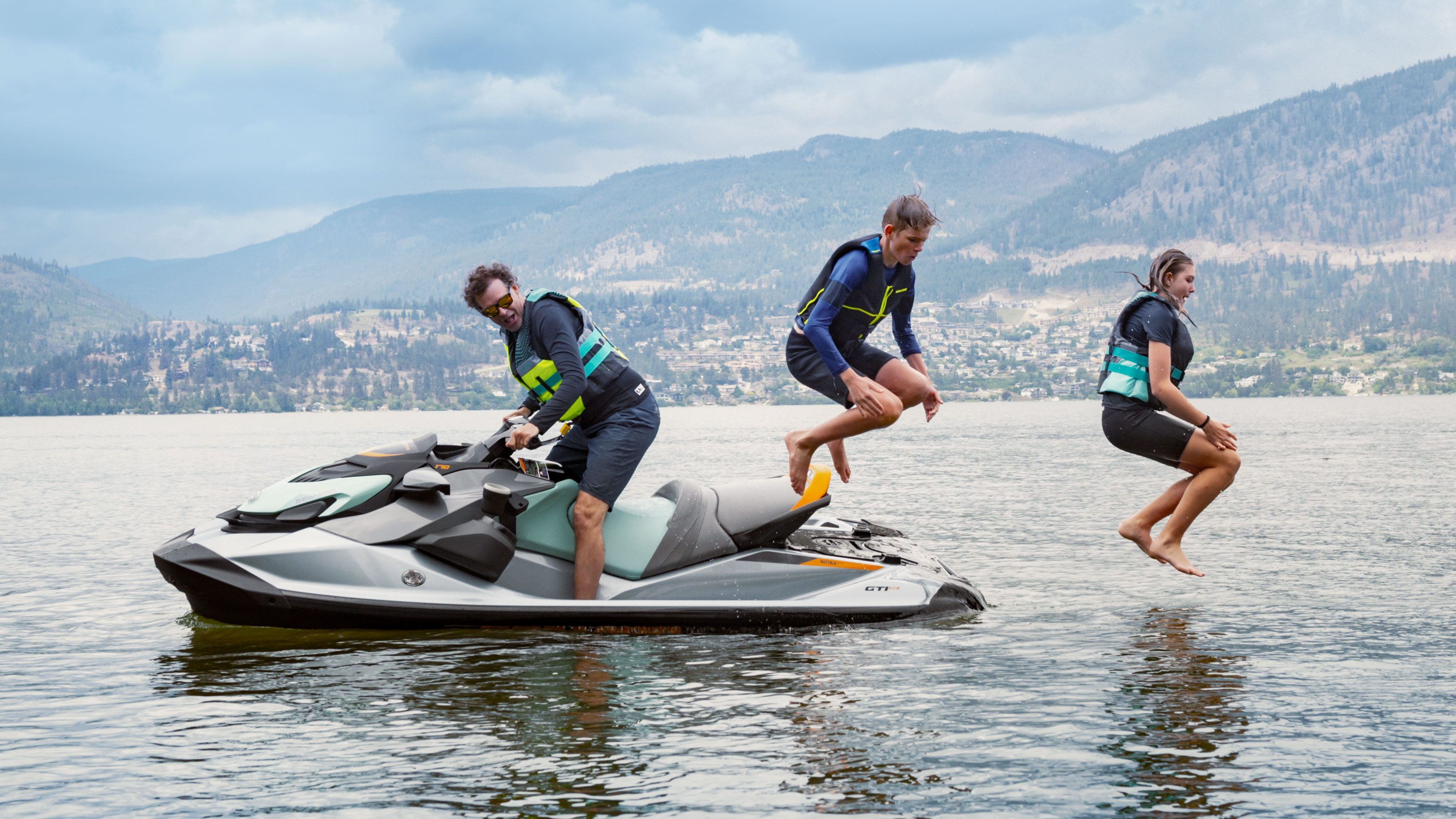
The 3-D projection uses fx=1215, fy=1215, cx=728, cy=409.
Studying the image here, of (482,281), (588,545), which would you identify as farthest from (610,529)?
(482,281)

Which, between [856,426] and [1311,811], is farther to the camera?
[856,426]

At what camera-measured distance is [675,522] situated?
875 centimetres

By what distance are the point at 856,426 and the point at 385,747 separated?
3794mm

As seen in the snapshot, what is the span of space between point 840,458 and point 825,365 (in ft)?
3.48

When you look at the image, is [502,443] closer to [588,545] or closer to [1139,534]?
[588,545]

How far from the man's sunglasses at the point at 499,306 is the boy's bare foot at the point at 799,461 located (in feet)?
6.89

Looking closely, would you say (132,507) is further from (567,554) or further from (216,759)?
(216,759)

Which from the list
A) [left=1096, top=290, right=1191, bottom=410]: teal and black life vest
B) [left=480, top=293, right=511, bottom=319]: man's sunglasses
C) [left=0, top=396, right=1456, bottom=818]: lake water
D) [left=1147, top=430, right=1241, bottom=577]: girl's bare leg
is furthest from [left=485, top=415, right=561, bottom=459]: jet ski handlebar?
[left=1147, top=430, right=1241, bottom=577]: girl's bare leg

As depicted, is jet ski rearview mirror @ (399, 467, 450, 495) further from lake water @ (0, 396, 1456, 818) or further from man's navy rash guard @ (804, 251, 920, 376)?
man's navy rash guard @ (804, 251, 920, 376)

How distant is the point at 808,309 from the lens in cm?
834

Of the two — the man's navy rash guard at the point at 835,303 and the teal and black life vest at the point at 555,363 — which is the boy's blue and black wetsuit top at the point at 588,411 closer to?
the teal and black life vest at the point at 555,363

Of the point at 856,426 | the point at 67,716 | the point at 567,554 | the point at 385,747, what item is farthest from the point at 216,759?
the point at 856,426

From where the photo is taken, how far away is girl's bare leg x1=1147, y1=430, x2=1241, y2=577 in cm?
899

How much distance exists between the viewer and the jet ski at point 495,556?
8133mm
